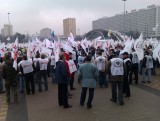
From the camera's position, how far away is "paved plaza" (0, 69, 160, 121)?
26.4ft

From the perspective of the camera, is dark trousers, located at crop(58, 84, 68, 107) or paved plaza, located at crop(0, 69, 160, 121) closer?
paved plaza, located at crop(0, 69, 160, 121)

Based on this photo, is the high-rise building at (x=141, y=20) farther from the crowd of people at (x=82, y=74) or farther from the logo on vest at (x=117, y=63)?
the logo on vest at (x=117, y=63)

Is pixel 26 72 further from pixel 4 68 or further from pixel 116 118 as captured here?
pixel 116 118

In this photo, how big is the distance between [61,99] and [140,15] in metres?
112

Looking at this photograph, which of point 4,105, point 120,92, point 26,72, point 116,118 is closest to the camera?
point 116,118

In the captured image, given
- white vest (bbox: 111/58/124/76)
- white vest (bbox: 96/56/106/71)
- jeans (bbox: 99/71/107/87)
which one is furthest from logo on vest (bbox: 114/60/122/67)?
jeans (bbox: 99/71/107/87)

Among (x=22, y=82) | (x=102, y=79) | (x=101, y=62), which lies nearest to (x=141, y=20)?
(x=102, y=79)

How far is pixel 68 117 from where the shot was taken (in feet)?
26.8

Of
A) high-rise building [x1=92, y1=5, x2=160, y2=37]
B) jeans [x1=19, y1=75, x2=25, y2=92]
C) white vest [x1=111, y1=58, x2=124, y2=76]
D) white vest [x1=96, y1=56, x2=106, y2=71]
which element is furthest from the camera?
high-rise building [x1=92, y1=5, x2=160, y2=37]

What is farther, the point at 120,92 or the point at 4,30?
the point at 4,30

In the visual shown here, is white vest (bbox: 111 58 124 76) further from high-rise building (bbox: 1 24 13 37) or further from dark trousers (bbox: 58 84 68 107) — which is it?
high-rise building (bbox: 1 24 13 37)

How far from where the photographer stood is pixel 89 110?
8859 millimetres

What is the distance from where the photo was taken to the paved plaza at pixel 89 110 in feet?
26.4

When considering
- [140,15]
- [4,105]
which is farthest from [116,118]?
[140,15]
